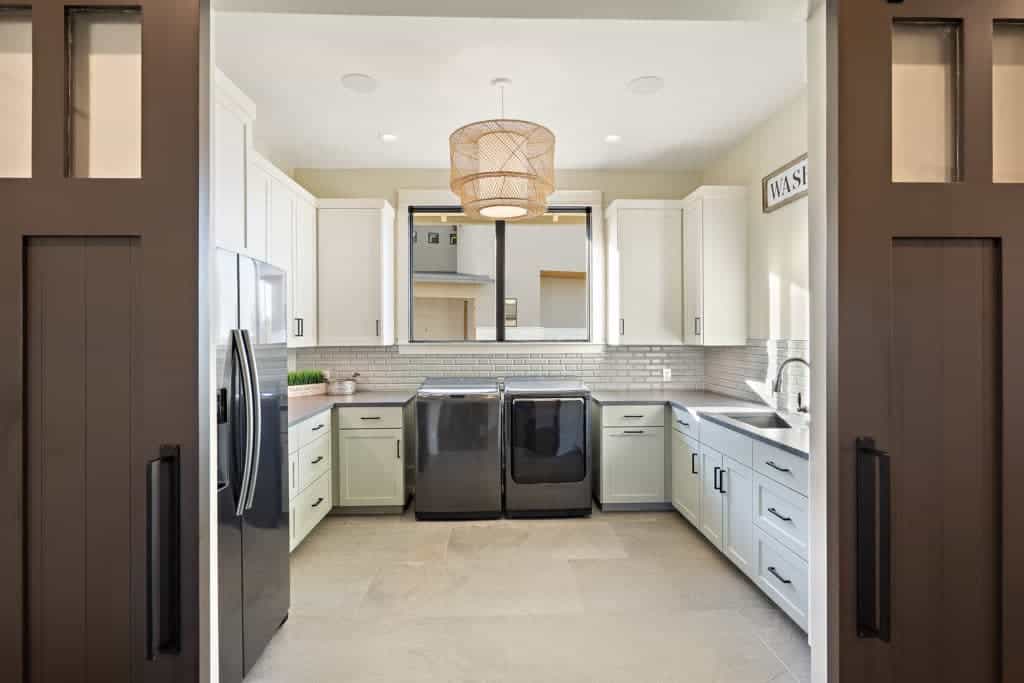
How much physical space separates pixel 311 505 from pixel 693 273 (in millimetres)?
3213

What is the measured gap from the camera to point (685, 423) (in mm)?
3566

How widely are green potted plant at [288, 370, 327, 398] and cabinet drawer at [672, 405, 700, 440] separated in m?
2.77

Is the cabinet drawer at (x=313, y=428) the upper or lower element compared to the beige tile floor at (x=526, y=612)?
upper

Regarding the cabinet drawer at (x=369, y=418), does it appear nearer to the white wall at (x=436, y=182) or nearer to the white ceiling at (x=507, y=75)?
the white wall at (x=436, y=182)

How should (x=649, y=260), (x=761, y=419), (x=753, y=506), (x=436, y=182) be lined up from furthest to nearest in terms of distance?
(x=436, y=182)
(x=649, y=260)
(x=761, y=419)
(x=753, y=506)

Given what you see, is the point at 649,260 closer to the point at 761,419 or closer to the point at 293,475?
the point at 761,419

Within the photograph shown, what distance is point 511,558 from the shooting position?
10.1 feet

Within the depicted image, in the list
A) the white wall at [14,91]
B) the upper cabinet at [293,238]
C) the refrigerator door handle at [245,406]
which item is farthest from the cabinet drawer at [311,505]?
the white wall at [14,91]

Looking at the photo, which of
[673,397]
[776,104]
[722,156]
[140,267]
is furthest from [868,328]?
[722,156]

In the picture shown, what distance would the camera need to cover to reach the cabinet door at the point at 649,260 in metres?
4.17

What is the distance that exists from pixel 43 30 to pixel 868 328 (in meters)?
1.78

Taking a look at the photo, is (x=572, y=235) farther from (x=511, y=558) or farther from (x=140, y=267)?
(x=140, y=267)

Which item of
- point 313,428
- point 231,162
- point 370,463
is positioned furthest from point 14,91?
point 370,463

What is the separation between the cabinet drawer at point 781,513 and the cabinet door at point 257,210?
8.93 ft
